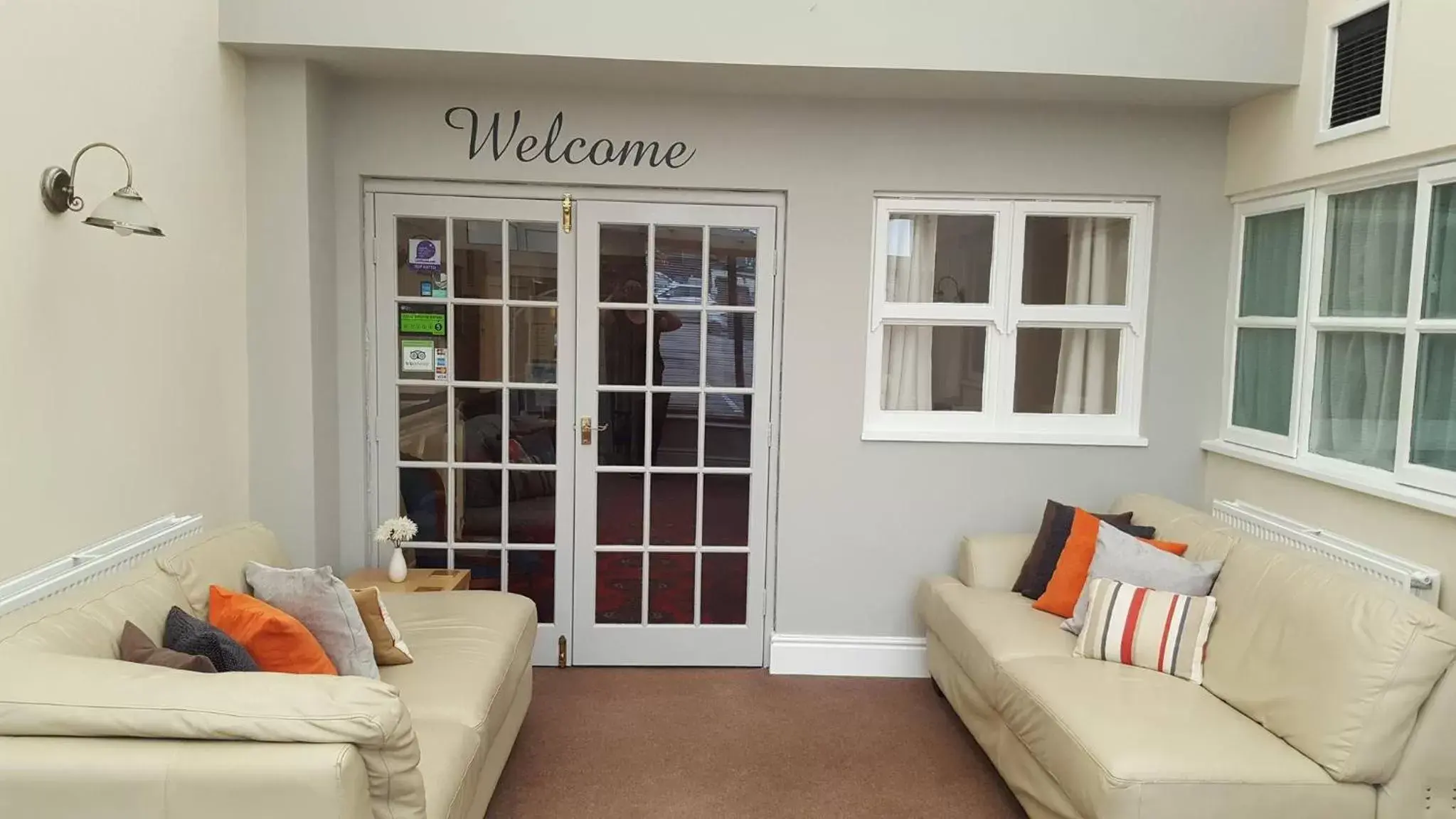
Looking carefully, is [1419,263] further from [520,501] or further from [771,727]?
[520,501]

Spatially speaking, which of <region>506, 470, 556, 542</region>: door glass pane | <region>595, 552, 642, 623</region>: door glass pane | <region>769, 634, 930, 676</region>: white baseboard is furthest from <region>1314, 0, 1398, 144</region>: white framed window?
<region>506, 470, 556, 542</region>: door glass pane

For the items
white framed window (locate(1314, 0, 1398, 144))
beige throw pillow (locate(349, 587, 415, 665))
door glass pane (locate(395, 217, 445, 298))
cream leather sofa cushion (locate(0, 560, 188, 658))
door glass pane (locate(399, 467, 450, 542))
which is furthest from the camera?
door glass pane (locate(399, 467, 450, 542))

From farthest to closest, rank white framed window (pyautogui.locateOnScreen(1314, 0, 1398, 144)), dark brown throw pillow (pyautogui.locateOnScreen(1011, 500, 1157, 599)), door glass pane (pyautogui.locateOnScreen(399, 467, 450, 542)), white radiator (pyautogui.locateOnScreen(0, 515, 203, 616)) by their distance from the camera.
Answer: door glass pane (pyautogui.locateOnScreen(399, 467, 450, 542)) < dark brown throw pillow (pyautogui.locateOnScreen(1011, 500, 1157, 599)) < white framed window (pyautogui.locateOnScreen(1314, 0, 1398, 144)) < white radiator (pyautogui.locateOnScreen(0, 515, 203, 616))

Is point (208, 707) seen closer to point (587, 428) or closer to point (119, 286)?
point (119, 286)

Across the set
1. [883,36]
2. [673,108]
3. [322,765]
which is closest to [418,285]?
[673,108]

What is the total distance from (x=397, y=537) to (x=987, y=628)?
2308 millimetres

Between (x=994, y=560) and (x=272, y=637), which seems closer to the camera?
(x=272, y=637)

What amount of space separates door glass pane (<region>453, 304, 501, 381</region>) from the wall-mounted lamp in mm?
1542

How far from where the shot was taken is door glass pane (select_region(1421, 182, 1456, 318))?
282 centimetres

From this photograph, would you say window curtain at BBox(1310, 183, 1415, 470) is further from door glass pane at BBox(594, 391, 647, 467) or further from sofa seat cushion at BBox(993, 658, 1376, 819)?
door glass pane at BBox(594, 391, 647, 467)

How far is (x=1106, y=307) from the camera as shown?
13.0 feet

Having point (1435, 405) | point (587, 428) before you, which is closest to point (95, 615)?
point (587, 428)

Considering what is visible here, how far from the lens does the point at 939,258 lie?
13.1 ft

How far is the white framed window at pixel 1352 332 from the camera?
2.86 metres
